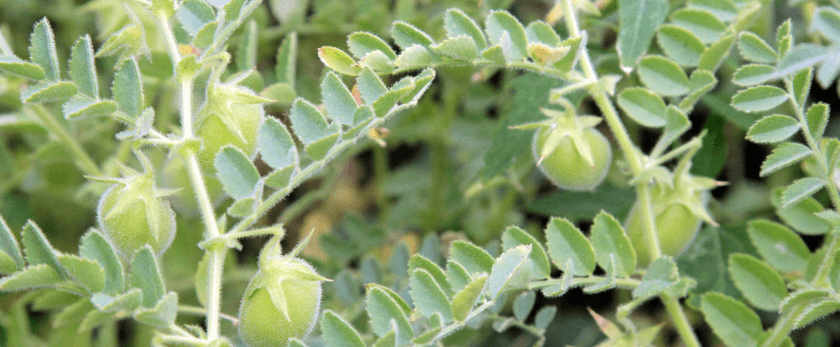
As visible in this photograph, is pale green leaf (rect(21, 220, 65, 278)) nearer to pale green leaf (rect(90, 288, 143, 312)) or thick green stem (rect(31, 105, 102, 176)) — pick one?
pale green leaf (rect(90, 288, 143, 312))

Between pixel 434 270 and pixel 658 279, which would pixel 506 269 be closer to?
pixel 434 270

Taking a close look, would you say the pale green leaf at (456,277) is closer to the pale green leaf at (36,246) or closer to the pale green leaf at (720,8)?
the pale green leaf at (36,246)

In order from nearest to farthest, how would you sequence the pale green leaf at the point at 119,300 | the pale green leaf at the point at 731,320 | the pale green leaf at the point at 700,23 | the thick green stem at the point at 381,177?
the pale green leaf at the point at 119,300 < the pale green leaf at the point at 731,320 < the pale green leaf at the point at 700,23 < the thick green stem at the point at 381,177

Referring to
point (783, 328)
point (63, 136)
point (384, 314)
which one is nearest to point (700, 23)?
point (783, 328)

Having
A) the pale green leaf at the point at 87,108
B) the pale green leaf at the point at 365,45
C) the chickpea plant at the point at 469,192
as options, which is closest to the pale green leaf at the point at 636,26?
the chickpea plant at the point at 469,192

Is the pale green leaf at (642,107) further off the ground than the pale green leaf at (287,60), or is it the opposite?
the pale green leaf at (287,60)
